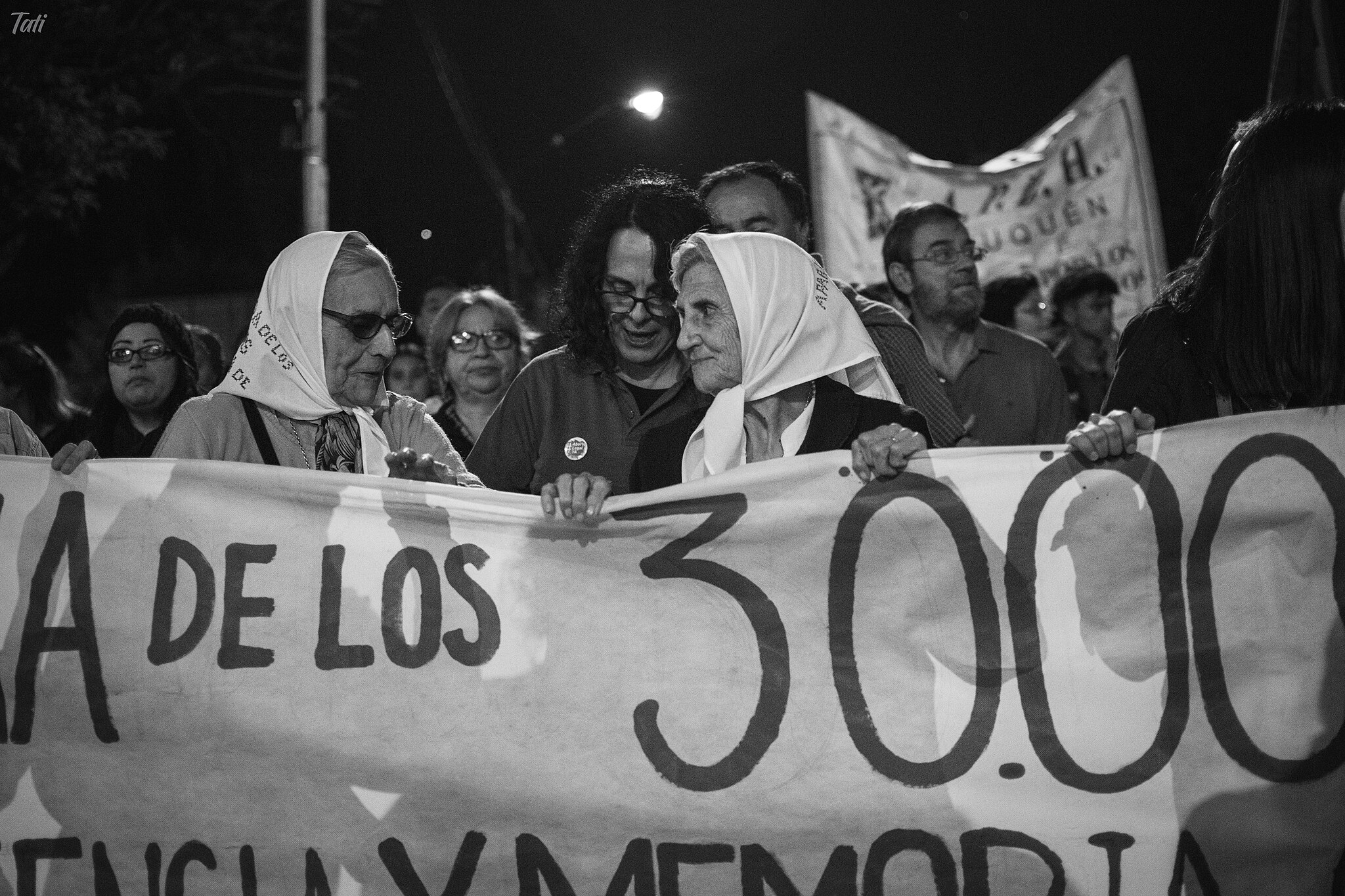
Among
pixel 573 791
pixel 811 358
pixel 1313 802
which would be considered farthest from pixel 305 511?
pixel 1313 802

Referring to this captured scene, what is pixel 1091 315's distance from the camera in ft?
22.5

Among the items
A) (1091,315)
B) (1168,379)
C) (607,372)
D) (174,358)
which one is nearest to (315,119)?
(1091,315)

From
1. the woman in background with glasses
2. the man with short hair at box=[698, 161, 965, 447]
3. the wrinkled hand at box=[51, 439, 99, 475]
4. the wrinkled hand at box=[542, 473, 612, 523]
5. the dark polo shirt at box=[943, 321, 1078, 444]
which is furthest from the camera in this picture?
the woman in background with glasses

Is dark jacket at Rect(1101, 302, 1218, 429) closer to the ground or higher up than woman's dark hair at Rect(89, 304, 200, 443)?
closer to the ground

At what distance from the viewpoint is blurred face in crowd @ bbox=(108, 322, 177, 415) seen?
4605 mm

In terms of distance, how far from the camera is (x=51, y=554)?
309cm

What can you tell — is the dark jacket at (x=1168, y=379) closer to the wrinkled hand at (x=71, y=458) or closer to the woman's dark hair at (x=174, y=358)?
the wrinkled hand at (x=71, y=458)

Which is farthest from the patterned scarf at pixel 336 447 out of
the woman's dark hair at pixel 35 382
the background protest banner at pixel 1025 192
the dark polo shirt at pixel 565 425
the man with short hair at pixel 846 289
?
the background protest banner at pixel 1025 192

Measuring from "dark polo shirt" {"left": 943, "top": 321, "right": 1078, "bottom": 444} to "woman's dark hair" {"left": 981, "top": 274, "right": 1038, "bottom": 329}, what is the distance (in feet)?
6.50

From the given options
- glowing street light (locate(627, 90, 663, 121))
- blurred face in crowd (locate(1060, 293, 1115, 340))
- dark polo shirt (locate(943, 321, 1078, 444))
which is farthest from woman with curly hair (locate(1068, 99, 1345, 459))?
glowing street light (locate(627, 90, 663, 121))

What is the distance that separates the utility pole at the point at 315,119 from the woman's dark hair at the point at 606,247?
8435 mm

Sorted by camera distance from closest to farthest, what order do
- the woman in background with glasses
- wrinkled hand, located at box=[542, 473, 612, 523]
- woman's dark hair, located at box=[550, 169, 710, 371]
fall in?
wrinkled hand, located at box=[542, 473, 612, 523] → woman's dark hair, located at box=[550, 169, 710, 371] → the woman in background with glasses

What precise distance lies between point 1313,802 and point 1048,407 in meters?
2.31

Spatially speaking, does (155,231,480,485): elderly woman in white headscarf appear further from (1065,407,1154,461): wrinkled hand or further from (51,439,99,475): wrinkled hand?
(1065,407,1154,461): wrinkled hand
